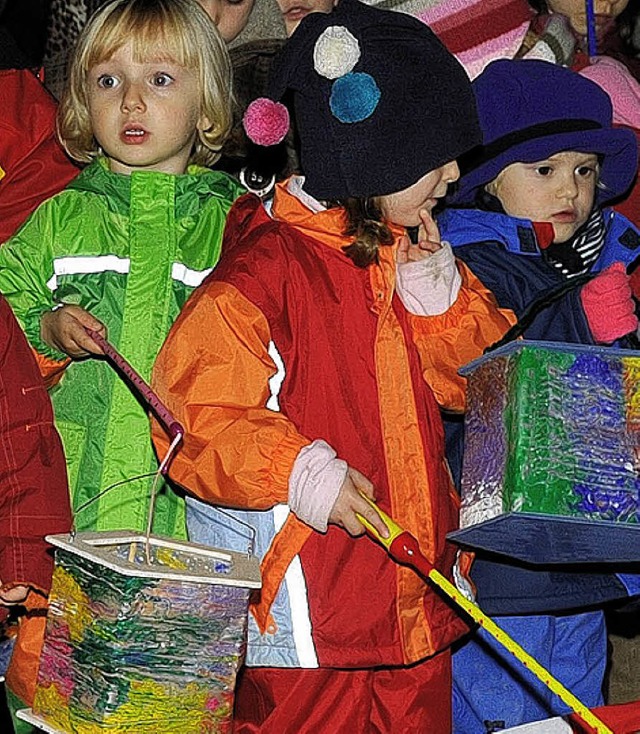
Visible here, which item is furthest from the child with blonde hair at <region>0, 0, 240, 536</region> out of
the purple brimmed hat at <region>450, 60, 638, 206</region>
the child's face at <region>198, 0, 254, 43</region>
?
the purple brimmed hat at <region>450, 60, 638, 206</region>

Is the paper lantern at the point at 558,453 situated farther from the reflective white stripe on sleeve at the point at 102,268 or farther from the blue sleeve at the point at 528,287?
the reflective white stripe on sleeve at the point at 102,268

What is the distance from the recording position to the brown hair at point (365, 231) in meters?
2.31

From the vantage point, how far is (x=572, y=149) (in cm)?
267

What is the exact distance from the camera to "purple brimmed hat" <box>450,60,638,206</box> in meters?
2.66

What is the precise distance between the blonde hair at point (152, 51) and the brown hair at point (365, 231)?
13.2 inches

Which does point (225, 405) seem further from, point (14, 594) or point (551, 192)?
point (551, 192)

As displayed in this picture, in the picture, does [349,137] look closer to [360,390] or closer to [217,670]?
[360,390]

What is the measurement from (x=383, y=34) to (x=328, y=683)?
974 millimetres

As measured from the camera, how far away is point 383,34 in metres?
2.37

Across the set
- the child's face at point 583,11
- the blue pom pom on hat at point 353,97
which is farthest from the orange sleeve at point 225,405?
the child's face at point 583,11

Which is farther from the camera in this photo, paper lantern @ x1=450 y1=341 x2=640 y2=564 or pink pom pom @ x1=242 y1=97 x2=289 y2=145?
pink pom pom @ x1=242 y1=97 x2=289 y2=145

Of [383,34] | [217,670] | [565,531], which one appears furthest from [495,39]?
[217,670]

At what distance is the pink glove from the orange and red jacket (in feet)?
0.76

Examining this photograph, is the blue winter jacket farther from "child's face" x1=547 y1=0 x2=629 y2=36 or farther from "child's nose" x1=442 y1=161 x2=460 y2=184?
"child's face" x1=547 y1=0 x2=629 y2=36
